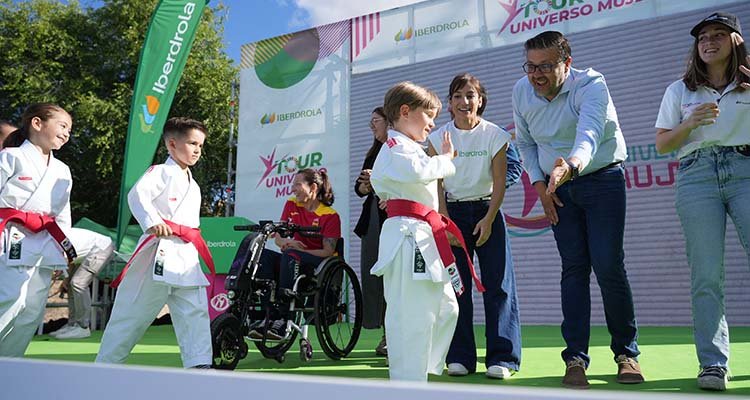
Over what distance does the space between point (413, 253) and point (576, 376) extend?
0.87m

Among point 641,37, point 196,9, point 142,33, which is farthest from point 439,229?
point 142,33

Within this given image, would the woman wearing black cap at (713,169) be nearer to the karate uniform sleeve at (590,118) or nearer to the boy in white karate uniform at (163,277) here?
the karate uniform sleeve at (590,118)

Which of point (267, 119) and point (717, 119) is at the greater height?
point (267, 119)

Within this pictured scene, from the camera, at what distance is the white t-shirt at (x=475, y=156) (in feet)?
9.27

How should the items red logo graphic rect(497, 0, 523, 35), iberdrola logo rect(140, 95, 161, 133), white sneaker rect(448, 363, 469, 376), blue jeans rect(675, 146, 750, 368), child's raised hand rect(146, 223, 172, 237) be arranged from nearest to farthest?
blue jeans rect(675, 146, 750, 368)
child's raised hand rect(146, 223, 172, 237)
white sneaker rect(448, 363, 469, 376)
iberdrola logo rect(140, 95, 161, 133)
red logo graphic rect(497, 0, 523, 35)

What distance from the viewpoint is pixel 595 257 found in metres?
2.50

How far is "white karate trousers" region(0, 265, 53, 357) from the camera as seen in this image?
2.82 meters

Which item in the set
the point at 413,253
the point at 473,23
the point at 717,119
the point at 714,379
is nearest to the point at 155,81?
the point at 473,23

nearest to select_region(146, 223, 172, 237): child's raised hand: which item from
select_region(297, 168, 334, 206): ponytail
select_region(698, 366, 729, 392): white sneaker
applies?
select_region(297, 168, 334, 206): ponytail

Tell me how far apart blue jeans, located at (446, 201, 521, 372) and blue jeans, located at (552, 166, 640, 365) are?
0.95ft

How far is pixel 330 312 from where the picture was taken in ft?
12.6

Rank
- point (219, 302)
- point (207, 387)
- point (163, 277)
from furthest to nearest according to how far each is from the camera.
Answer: point (219, 302), point (163, 277), point (207, 387)

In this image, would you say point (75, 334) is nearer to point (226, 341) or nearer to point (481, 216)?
point (226, 341)

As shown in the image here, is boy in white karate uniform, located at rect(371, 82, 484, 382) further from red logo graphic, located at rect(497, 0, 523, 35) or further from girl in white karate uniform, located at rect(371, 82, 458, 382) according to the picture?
red logo graphic, located at rect(497, 0, 523, 35)
